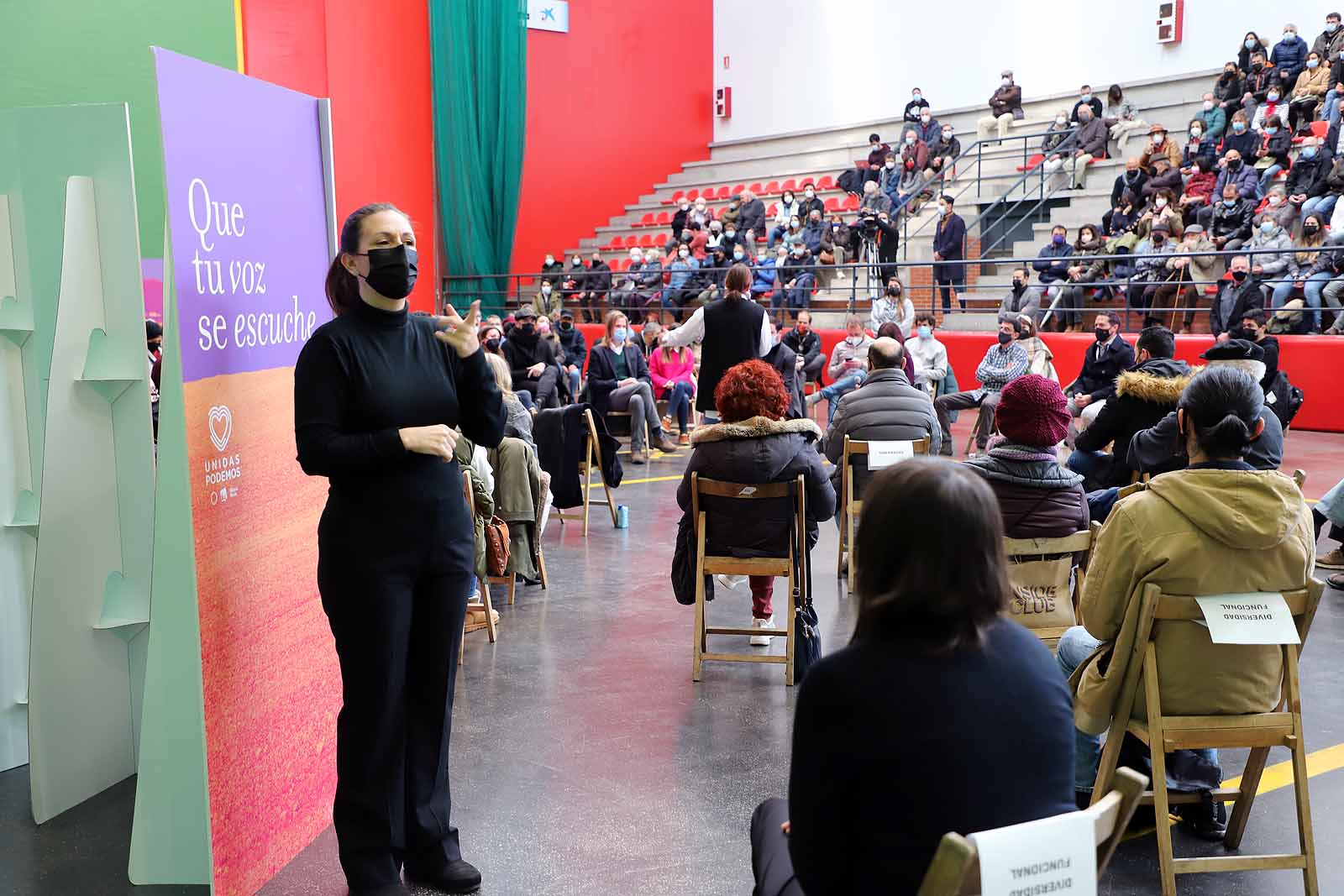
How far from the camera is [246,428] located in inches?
109

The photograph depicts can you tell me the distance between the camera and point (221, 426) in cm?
266

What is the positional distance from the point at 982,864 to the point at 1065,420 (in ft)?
7.89

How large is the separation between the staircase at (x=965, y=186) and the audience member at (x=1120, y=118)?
0.10 meters

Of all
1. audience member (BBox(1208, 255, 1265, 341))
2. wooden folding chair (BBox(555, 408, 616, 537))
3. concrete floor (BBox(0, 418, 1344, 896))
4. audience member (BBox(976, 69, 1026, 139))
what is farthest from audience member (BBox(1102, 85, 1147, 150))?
concrete floor (BBox(0, 418, 1344, 896))

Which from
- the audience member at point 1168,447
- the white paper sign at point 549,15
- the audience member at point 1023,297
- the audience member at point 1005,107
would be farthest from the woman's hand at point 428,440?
the white paper sign at point 549,15

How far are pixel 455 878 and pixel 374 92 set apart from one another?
1485 cm

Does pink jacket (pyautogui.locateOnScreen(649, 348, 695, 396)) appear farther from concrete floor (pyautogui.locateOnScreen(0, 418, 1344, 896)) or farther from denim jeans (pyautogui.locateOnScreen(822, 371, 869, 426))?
concrete floor (pyautogui.locateOnScreen(0, 418, 1344, 896))

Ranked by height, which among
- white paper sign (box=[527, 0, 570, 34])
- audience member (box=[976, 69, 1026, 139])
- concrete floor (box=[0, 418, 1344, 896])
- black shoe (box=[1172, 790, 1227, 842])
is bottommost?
concrete floor (box=[0, 418, 1344, 896])

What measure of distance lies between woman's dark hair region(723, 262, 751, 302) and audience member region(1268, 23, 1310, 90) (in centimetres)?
960

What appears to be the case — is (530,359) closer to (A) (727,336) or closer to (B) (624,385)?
(B) (624,385)

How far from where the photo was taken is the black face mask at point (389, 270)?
251 centimetres

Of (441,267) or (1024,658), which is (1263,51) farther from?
(1024,658)

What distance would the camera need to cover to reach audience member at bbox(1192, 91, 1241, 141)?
1341cm

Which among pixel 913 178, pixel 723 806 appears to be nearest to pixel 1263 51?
pixel 913 178
